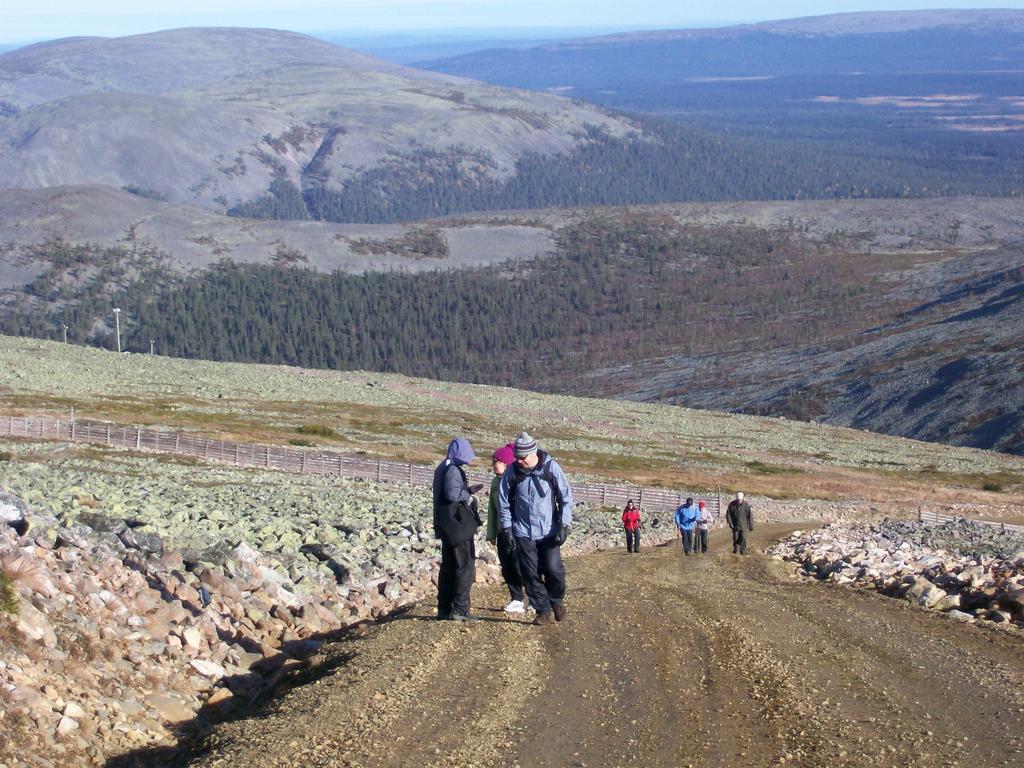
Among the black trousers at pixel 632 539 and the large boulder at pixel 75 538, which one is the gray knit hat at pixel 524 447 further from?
the black trousers at pixel 632 539

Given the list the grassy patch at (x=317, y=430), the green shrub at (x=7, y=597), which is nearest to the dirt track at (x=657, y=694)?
the green shrub at (x=7, y=597)

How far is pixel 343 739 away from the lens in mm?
11094

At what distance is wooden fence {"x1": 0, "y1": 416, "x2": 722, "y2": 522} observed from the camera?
45.4 meters

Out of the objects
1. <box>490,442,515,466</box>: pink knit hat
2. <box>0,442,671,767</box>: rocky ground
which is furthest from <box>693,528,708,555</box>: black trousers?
<box>490,442,515,466</box>: pink knit hat

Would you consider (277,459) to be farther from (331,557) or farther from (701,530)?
(331,557)

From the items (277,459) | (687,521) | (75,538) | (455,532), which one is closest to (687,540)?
(687,521)

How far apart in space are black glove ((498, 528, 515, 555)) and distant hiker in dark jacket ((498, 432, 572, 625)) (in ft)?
0.04

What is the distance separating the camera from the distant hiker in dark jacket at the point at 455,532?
1627cm

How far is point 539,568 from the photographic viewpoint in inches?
638

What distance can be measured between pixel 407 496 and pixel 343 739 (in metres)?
26.6

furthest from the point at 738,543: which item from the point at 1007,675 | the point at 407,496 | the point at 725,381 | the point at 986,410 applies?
the point at 725,381

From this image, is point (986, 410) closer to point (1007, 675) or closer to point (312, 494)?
point (312, 494)

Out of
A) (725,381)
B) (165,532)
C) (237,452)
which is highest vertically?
(165,532)

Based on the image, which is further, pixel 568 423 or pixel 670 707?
pixel 568 423
